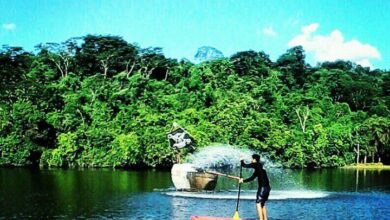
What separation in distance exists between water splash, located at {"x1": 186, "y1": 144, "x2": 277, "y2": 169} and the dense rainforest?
1.57 metres

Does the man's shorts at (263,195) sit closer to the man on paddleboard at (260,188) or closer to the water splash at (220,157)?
the man on paddleboard at (260,188)

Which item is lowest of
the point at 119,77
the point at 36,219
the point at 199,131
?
the point at 36,219

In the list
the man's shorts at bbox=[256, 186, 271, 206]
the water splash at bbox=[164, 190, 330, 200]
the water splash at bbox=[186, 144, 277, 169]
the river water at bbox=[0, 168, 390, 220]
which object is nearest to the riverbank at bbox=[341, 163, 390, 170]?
the water splash at bbox=[186, 144, 277, 169]

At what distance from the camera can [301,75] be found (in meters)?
96.6

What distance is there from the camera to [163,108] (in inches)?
2825

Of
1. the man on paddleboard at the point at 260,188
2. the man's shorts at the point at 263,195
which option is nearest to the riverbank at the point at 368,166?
the man on paddleboard at the point at 260,188

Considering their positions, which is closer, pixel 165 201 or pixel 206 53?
pixel 165 201

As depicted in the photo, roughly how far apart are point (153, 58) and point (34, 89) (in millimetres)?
22170

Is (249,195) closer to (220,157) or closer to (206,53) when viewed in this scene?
(220,157)

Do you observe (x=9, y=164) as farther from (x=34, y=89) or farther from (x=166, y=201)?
(x=166, y=201)

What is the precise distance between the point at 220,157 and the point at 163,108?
1882 cm

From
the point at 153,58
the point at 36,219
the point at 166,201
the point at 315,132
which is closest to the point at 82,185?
the point at 166,201

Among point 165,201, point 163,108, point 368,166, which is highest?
point 163,108

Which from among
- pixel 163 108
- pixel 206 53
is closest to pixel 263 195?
pixel 163 108
